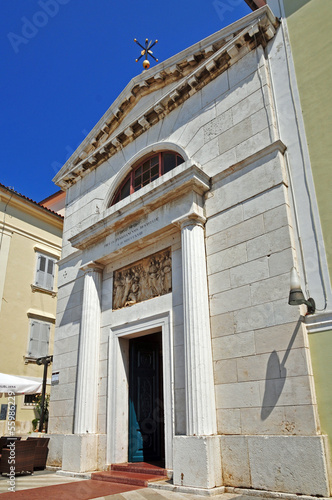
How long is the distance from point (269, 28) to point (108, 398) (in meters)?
9.10

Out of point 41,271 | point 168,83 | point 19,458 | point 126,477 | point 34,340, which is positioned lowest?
point 126,477

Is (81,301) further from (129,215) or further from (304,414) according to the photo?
(304,414)

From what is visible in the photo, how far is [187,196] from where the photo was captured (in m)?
9.06

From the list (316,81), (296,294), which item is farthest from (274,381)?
(316,81)

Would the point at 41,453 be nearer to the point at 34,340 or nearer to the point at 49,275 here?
the point at 34,340

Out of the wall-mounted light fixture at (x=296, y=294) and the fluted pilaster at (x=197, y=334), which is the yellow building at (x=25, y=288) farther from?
the wall-mounted light fixture at (x=296, y=294)

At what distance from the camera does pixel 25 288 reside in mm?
17922

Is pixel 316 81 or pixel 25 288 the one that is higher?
pixel 316 81

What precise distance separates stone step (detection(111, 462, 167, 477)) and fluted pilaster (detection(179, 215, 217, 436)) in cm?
139

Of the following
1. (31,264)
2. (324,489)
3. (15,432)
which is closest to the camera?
(324,489)

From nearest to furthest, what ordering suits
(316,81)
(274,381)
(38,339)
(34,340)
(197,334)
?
(274,381) < (197,334) < (316,81) < (34,340) < (38,339)

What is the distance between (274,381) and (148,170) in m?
6.80

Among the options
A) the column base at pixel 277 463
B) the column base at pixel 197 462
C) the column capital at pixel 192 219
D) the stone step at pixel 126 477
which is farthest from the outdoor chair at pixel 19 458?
the column capital at pixel 192 219

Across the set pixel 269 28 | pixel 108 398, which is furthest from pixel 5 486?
pixel 269 28
